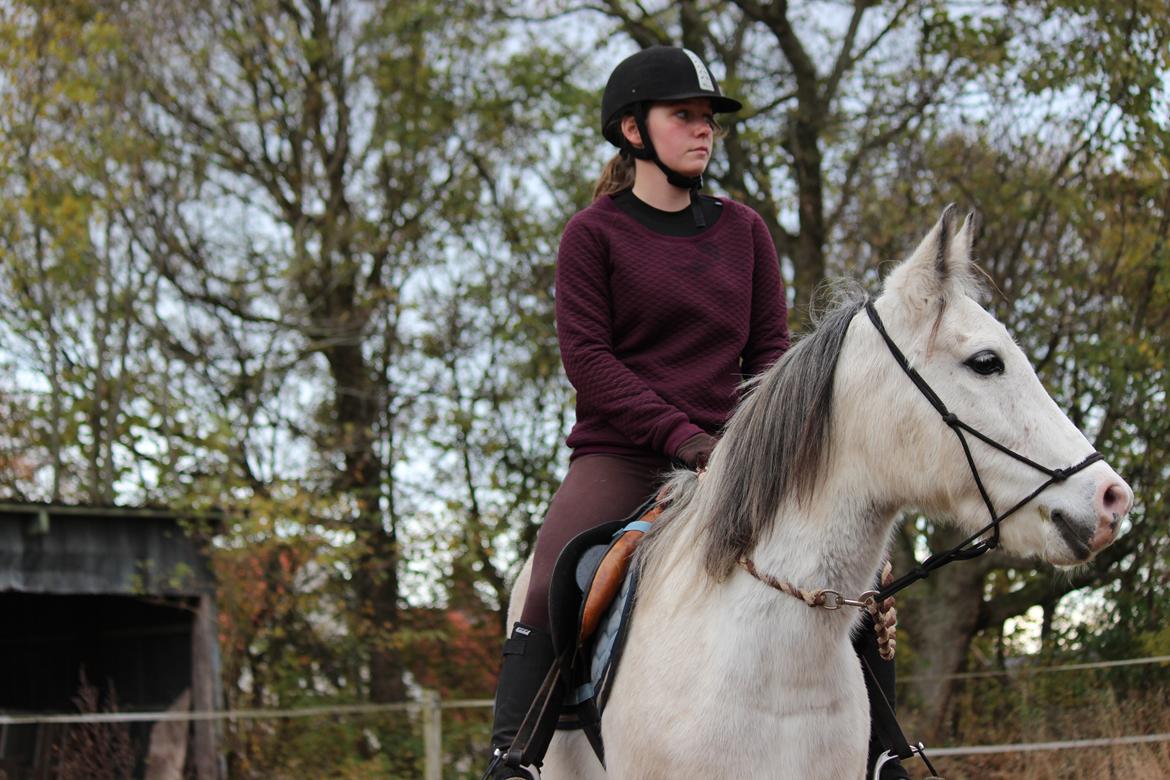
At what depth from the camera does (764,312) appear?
3.66m

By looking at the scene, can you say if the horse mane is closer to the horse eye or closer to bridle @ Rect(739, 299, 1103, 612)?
bridle @ Rect(739, 299, 1103, 612)

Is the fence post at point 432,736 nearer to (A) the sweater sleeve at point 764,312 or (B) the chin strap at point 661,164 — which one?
(A) the sweater sleeve at point 764,312

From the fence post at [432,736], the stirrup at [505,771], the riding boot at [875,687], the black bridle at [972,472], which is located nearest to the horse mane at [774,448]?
the black bridle at [972,472]

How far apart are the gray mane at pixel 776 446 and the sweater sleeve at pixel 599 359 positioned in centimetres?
33

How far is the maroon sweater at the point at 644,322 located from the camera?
3.40 m

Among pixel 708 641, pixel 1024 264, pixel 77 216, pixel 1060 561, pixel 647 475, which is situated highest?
pixel 77 216

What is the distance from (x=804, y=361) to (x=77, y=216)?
1050 cm

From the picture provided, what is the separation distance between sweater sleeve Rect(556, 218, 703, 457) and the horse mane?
0.31 m

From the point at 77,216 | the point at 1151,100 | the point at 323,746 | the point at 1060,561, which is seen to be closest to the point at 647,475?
the point at 1060,561

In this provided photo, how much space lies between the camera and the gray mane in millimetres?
2766

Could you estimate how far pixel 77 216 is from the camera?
11.7 metres

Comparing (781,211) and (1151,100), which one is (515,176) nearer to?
(781,211)

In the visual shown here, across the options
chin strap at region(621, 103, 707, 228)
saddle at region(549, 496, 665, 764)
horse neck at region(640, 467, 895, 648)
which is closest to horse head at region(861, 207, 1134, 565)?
horse neck at region(640, 467, 895, 648)

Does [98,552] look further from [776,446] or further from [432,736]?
[776,446]
